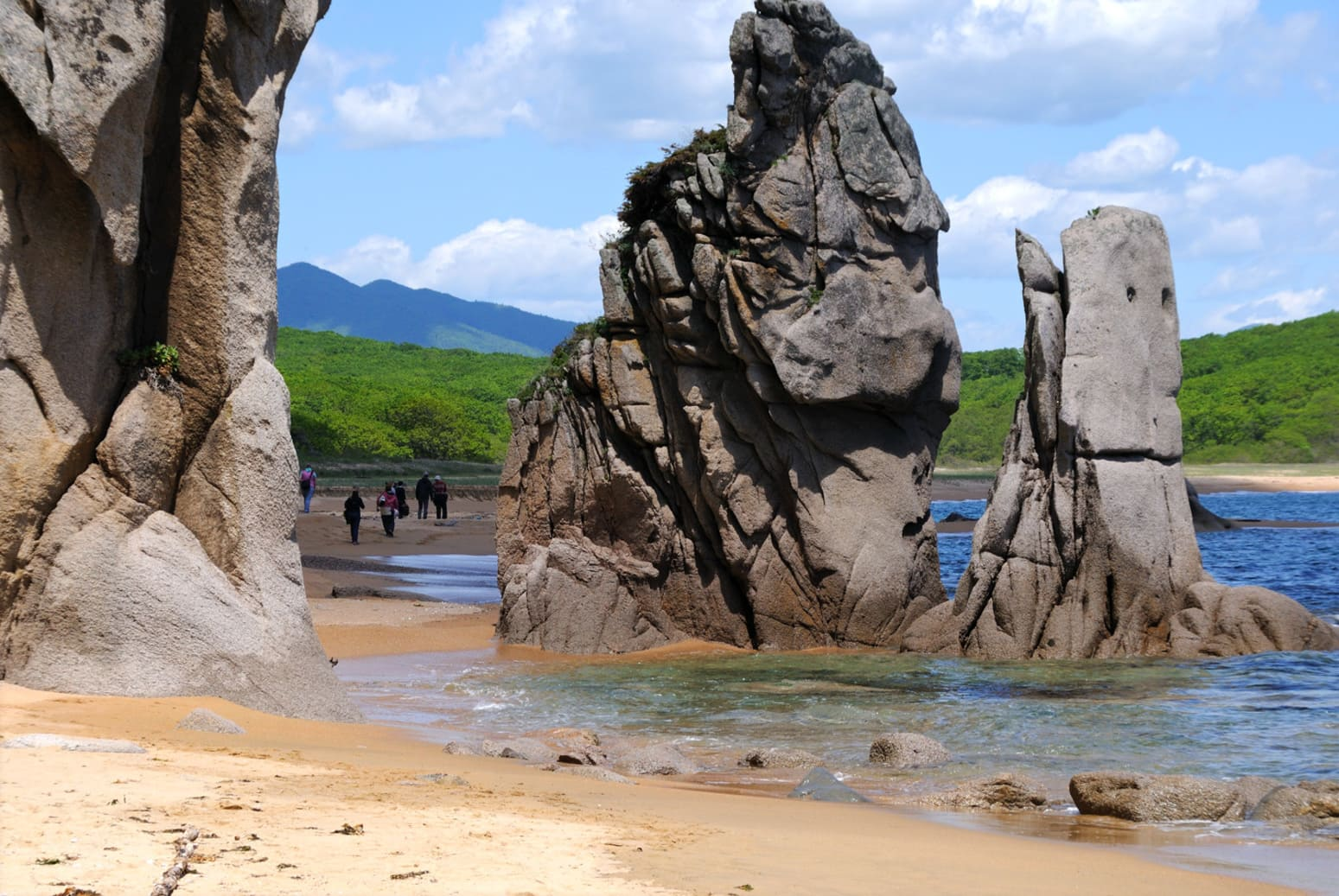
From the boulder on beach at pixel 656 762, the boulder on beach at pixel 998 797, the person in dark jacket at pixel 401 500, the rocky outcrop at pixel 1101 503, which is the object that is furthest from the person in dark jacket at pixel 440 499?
the boulder on beach at pixel 998 797

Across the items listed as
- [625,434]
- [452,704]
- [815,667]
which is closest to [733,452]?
[625,434]

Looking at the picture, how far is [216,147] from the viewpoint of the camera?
11578mm

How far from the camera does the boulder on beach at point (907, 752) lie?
38.4 feet

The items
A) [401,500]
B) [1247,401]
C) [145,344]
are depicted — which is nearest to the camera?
[145,344]

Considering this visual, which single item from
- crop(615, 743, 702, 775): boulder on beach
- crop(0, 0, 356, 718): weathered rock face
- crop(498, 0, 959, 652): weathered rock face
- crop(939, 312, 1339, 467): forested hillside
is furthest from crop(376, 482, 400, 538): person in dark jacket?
crop(939, 312, 1339, 467): forested hillside

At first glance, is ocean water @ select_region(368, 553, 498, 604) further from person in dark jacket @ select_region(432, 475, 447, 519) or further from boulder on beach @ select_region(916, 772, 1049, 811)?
boulder on beach @ select_region(916, 772, 1049, 811)

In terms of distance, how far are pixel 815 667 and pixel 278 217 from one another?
9.38 m

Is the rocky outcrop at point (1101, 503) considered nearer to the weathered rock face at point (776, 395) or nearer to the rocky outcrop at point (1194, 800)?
the weathered rock face at point (776, 395)

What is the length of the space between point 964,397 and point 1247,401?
835 inches

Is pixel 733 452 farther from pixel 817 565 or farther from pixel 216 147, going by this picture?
pixel 216 147

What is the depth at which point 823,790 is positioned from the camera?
9.89 metres

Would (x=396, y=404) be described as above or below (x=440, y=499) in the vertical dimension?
above

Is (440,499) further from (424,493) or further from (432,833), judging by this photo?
(432,833)

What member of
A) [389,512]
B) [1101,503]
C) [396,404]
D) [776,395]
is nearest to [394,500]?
[389,512]
